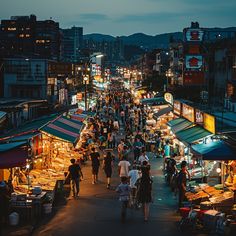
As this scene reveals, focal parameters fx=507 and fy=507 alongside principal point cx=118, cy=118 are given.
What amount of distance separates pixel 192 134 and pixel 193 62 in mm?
9820

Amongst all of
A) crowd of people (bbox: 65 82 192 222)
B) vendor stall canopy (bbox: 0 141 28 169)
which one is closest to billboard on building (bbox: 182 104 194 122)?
crowd of people (bbox: 65 82 192 222)

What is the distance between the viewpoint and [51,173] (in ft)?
73.6

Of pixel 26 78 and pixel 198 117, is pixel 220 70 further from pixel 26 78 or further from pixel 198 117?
pixel 198 117

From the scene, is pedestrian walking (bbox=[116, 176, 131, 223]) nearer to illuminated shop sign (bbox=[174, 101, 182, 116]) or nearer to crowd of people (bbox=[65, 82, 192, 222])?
crowd of people (bbox=[65, 82, 192, 222])

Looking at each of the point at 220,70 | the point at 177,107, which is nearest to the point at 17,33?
the point at 220,70

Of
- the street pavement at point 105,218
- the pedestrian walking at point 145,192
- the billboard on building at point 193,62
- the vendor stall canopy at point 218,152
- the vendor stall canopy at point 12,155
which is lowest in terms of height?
the street pavement at point 105,218

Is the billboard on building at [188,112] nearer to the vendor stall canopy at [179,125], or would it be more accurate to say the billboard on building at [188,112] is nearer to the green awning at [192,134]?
the vendor stall canopy at [179,125]

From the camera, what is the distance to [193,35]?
31250mm

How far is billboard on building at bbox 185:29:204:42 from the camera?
1225 inches

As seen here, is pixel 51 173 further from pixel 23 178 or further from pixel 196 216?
pixel 196 216

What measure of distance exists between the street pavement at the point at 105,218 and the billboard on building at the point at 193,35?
527 inches

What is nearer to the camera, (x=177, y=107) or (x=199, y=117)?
(x=199, y=117)

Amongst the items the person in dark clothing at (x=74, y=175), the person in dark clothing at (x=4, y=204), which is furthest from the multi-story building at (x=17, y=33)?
the person in dark clothing at (x=4, y=204)

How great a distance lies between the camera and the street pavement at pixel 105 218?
13664mm
